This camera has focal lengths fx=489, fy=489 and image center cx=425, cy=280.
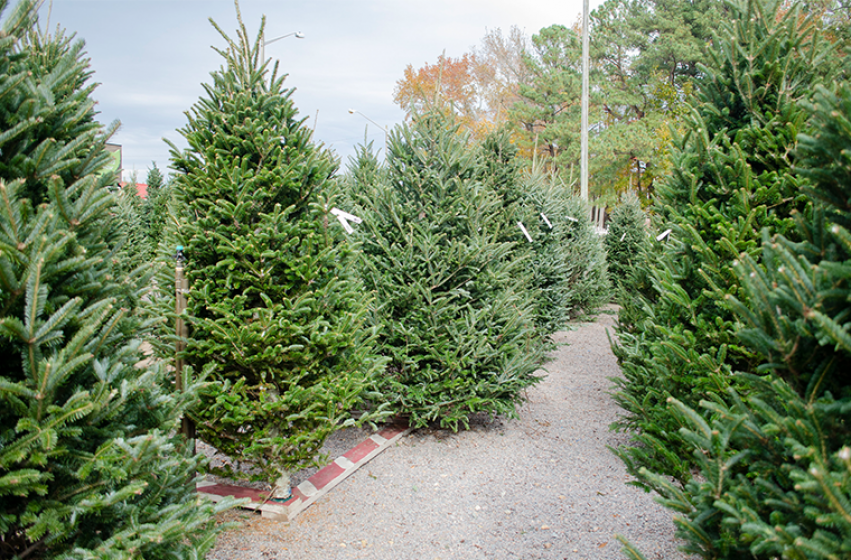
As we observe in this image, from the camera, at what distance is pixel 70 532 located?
5.62 ft

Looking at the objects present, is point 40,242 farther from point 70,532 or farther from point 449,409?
point 449,409

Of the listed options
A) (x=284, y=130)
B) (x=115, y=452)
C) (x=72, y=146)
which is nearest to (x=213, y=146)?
(x=284, y=130)

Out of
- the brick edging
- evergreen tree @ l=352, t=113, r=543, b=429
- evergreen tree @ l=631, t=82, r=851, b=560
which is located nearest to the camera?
evergreen tree @ l=631, t=82, r=851, b=560

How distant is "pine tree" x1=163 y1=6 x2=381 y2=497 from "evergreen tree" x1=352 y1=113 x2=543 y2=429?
130cm

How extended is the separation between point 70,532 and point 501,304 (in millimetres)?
4097

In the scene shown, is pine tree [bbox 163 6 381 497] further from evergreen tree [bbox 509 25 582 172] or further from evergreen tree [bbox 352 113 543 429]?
evergreen tree [bbox 509 25 582 172]

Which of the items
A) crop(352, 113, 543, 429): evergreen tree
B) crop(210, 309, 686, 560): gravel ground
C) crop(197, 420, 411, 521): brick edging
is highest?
crop(352, 113, 543, 429): evergreen tree

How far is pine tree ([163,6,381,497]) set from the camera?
326cm

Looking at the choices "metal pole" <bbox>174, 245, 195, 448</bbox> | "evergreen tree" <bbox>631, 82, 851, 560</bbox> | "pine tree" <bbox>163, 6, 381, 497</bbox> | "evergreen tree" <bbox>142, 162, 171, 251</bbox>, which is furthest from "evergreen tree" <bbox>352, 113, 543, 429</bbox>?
"evergreen tree" <bbox>142, 162, 171, 251</bbox>

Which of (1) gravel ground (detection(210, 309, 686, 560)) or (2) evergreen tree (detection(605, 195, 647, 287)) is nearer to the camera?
(1) gravel ground (detection(210, 309, 686, 560))

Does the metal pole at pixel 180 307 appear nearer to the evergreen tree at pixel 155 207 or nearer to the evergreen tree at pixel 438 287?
the evergreen tree at pixel 438 287

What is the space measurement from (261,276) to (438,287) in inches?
87.9

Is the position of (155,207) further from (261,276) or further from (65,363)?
(65,363)

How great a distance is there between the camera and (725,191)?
3.13 meters
